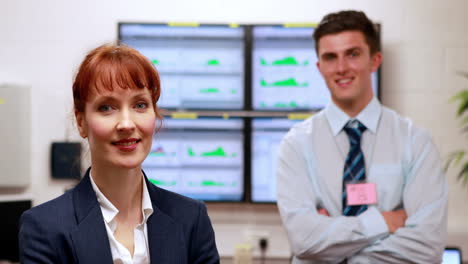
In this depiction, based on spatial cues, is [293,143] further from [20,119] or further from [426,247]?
[20,119]

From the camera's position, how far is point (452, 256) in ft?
10.2

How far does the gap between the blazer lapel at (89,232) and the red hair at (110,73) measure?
20cm

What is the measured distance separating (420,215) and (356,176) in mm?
263

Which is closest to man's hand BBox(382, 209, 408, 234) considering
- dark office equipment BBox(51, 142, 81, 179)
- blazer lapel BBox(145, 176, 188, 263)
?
blazer lapel BBox(145, 176, 188, 263)

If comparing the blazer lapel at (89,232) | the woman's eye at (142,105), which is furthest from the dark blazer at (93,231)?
the woman's eye at (142,105)

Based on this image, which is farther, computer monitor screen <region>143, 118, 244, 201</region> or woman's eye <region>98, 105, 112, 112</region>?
computer monitor screen <region>143, 118, 244, 201</region>

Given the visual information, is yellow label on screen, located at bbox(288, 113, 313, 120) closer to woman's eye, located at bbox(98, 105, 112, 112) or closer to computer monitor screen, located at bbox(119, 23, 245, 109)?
computer monitor screen, located at bbox(119, 23, 245, 109)

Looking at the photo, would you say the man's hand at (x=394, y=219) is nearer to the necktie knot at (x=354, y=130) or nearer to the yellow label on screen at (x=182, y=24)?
the necktie knot at (x=354, y=130)

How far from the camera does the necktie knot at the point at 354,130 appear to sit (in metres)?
2.10

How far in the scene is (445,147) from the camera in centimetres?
350

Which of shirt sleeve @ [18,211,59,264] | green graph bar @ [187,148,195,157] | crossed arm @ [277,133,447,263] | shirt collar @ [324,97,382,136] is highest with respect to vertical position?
shirt collar @ [324,97,382,136]

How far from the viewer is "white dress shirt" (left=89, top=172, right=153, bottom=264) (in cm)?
126

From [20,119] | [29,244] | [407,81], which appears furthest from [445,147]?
[29,244]

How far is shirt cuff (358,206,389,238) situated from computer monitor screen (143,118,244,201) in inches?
62.0
